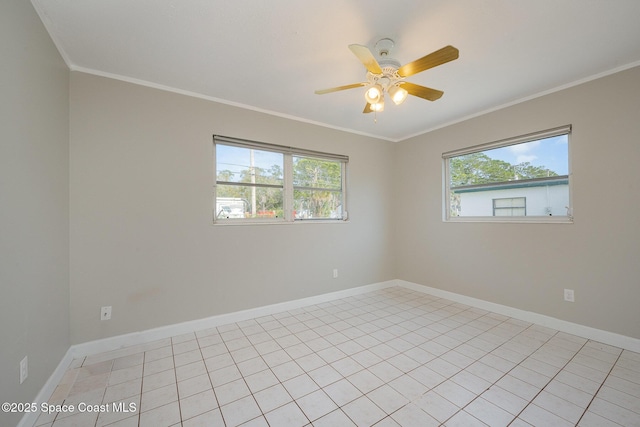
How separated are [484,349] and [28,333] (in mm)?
3386

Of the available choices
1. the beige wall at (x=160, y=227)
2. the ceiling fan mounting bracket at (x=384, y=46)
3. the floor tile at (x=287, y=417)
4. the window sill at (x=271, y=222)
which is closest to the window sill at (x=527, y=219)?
the window sill at (x=271, y=222)

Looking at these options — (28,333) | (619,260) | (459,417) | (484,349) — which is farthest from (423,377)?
(28,333)

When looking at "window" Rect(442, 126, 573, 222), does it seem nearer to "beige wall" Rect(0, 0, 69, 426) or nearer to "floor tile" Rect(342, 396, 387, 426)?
"floor tile" Rect(342, 396, 387, 426)

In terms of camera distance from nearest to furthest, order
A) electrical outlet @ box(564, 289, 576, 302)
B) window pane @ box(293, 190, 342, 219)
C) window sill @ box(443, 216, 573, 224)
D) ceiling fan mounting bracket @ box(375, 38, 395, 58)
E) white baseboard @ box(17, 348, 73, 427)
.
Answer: white baseboard @ box(17, 348, 73, 427), ceiling fan mounting bracket @ box(375, 38, 395, 58), electrical outlet @ box(564, 289, 576, 302), window sill @ box(443, 216, 573, 224), window pane @ box(293, 190, 342, 219)

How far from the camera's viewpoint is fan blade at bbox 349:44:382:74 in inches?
59.1

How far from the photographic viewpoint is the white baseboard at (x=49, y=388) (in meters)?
1.40

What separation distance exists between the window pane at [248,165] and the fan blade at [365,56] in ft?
6.05

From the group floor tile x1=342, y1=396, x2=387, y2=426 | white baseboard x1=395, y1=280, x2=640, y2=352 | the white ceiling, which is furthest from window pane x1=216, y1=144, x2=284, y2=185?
white baseboard x1=395, y1=280, x2=640, y2=352

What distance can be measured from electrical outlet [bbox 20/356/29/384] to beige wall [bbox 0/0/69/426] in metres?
0.03

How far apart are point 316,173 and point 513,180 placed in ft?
8.28

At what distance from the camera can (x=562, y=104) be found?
2623 millimetres

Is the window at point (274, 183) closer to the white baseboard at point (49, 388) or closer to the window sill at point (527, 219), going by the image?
the white baseboard at point (49, 388)

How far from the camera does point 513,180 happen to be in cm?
307

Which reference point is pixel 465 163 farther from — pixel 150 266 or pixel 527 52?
pixel 150 266
